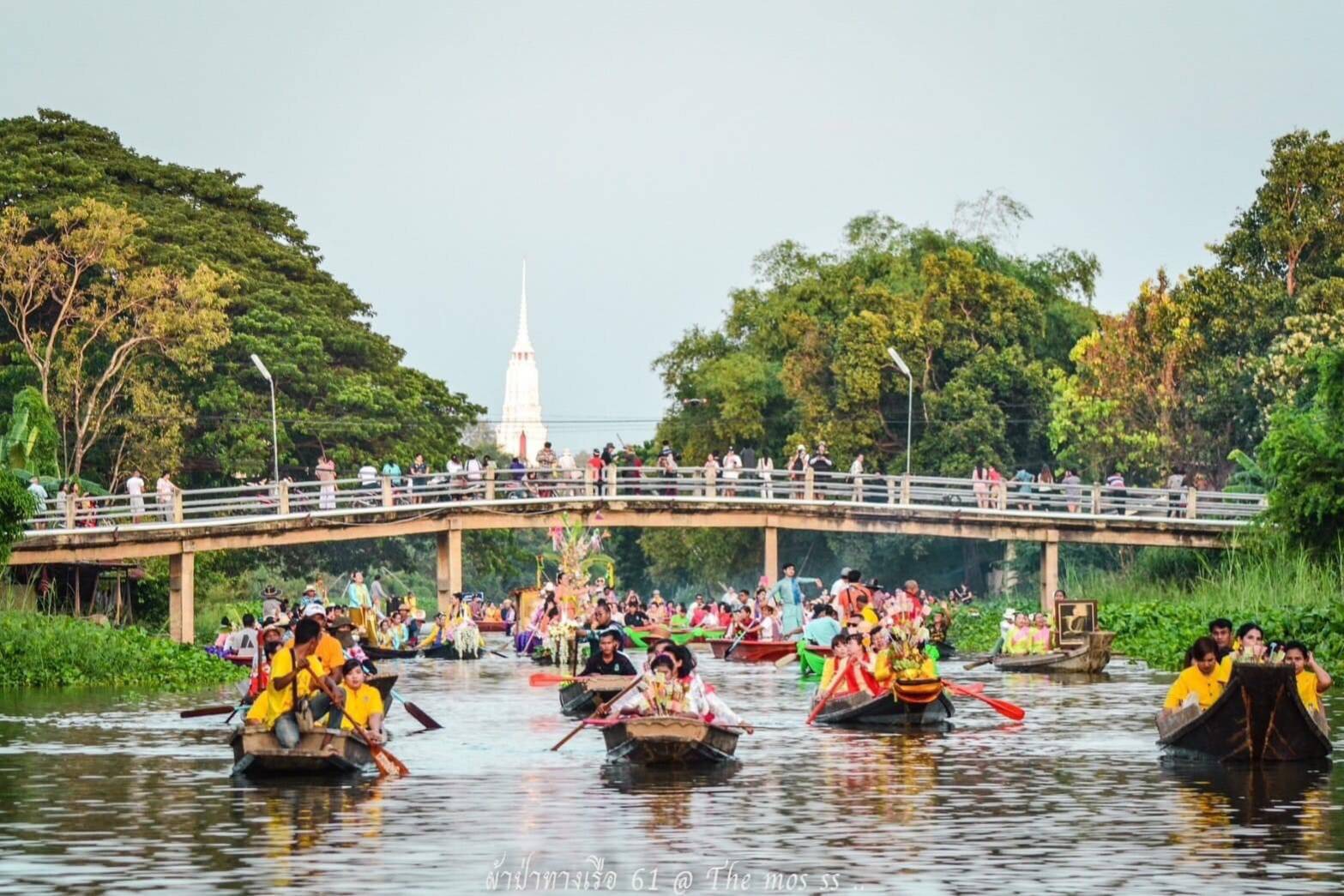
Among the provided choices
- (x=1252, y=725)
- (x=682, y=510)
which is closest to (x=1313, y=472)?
(x=682, y=510)

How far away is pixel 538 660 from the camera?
44.4m

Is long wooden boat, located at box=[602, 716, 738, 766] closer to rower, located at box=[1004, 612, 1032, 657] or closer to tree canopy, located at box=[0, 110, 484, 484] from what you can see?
rower, located at box=[1004, 612, 1032, 657]

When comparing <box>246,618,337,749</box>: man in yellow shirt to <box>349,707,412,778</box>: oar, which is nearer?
<box>246,618,337,749</box>: man in yellow shirt

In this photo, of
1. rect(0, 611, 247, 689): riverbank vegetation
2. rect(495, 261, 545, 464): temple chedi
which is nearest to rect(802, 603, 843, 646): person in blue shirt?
rect(0, 611, 247, 689): riverbank vegetation

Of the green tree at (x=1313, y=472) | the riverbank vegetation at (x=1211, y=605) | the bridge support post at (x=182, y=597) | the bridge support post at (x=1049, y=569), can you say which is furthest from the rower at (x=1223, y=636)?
the bridge support post at (x=1049, y=569)

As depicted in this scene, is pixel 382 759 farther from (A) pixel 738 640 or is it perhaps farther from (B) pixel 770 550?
(B) pixel 770 550

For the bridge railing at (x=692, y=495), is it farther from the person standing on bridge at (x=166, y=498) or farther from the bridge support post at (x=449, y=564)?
the bridge support post at (x=449, y=564)

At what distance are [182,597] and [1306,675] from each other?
31.1 meters

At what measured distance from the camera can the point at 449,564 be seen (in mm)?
56594

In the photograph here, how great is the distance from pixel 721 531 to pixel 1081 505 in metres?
18.0

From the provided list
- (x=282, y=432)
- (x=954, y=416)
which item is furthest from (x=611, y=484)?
(x=954, y=416)

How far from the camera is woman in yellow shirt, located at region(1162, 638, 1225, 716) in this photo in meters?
22.5

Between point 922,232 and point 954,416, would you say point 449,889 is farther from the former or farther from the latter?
point 922,232

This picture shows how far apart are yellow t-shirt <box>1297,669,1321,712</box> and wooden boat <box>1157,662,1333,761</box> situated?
126 mm
